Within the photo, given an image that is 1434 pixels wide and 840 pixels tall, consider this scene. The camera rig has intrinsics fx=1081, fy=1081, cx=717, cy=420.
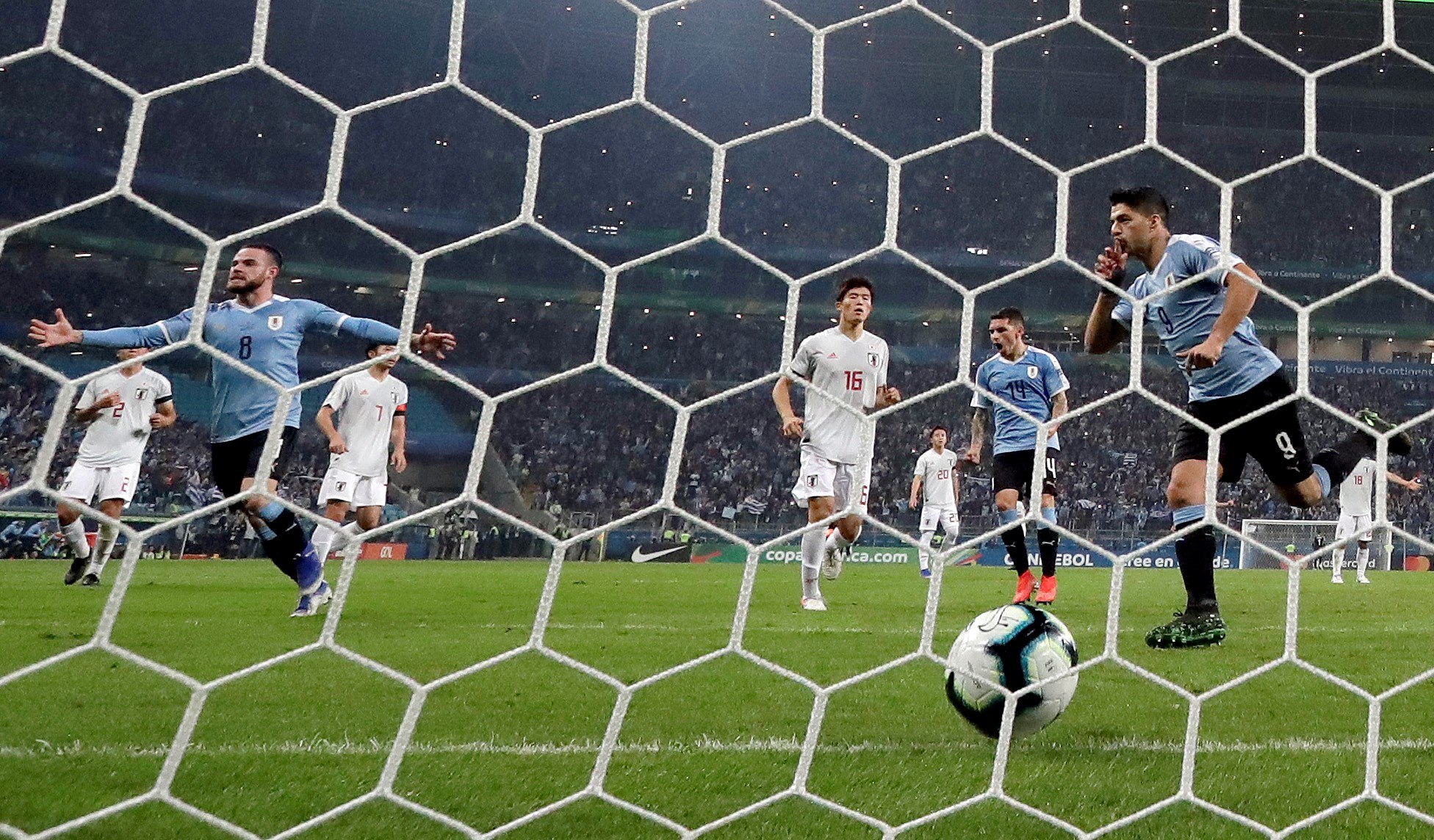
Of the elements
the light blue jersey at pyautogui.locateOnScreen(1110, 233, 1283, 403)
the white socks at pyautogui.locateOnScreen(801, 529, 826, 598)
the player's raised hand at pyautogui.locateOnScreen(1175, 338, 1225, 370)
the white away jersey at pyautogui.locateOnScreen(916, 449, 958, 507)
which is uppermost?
the player's raised hand at pyautogui.locateOnScreen(1175, 338, 1225, 370)

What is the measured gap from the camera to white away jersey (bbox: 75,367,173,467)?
5547mm

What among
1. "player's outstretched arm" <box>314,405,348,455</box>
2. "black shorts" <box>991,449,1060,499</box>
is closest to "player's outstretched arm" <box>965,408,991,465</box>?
"black shorts" <box>991,449,1060,499</box>

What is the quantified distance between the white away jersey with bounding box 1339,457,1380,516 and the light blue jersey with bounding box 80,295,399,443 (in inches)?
332

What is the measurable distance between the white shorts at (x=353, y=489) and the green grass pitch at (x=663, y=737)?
1.05 metres

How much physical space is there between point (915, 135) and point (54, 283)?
41.7 ft

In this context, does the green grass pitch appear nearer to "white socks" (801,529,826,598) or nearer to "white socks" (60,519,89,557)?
"white socks" (801,529,826,598)

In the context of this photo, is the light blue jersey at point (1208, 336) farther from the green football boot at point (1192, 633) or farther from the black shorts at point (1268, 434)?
the green football boot at point (1192, 633)

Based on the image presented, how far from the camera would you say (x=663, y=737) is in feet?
6.59

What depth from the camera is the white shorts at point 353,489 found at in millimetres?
5031

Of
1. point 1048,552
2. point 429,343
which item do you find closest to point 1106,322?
point 429,343

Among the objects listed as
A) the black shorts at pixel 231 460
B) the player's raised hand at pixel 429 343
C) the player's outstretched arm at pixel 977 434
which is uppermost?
the player's raised hand at pixel 429 343

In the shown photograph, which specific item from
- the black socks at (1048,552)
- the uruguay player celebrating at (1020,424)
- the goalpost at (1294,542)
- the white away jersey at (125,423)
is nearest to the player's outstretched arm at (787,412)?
the uruguay player celebrating at (1020,424)

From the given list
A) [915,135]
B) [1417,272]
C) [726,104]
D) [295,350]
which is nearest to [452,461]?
[726,104]

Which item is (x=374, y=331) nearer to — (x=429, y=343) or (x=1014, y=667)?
(x=429, y=343)
